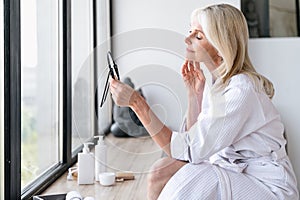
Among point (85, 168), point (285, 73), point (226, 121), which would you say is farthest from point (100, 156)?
point (285, 73)

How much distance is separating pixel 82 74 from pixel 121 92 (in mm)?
973

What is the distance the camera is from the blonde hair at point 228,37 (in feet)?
4.73

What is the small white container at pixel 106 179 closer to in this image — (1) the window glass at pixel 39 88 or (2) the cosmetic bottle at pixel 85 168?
(2) the cosmetic bottle at pixel 85 168

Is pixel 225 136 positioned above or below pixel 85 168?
above

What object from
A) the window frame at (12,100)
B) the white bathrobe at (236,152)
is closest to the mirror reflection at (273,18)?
the white bathrobe at (236,152)

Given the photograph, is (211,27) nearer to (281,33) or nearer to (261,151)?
(261,151)

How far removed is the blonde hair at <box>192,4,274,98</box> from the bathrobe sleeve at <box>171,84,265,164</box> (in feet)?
0.23

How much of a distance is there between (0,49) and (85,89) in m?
1.12

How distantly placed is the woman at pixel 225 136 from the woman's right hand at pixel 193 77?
20cm

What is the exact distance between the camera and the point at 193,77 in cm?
181

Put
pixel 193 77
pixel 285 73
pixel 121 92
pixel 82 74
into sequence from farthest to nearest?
pixel 285 73, pixel 82 74, pixel 193 77, pixel 121 92

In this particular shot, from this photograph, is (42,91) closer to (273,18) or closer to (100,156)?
(100,156)

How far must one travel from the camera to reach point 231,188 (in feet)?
4.36

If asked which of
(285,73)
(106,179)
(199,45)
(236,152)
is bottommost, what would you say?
(106,179)
